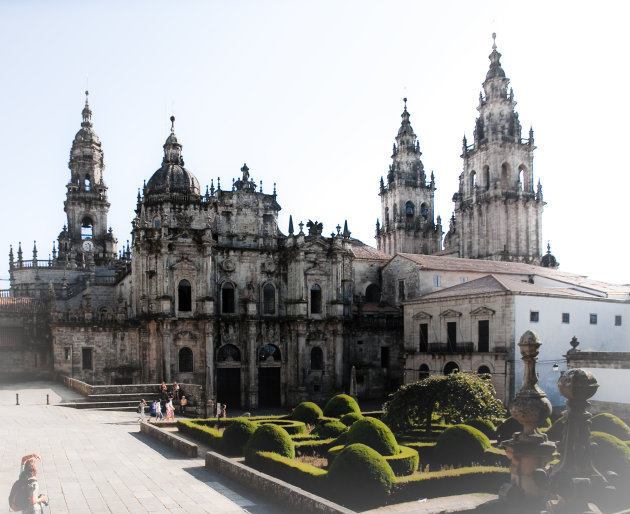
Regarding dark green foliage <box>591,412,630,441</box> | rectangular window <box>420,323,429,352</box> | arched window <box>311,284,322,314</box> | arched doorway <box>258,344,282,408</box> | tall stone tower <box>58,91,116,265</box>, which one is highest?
tall stone tower <box>58,91,116,265</box>

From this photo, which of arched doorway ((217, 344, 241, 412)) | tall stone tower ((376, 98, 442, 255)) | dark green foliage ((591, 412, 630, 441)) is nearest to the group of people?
arched doorway ((217, 344, 241, 412))

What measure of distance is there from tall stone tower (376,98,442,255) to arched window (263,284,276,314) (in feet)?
120

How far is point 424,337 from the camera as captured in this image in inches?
1789

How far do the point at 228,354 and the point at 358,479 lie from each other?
1178 inches

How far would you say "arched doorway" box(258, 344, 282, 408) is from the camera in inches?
1834

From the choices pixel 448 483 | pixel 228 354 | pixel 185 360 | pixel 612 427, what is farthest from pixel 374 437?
pixel 228 354

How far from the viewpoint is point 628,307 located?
42.7 meters

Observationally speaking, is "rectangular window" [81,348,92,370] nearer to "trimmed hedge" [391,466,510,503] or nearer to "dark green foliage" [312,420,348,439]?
"dark green foliage" [312,420,348,439]

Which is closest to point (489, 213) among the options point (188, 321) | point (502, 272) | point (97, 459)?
point (502, 272)

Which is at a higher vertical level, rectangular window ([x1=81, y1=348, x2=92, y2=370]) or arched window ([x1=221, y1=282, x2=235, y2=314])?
arched window ([x1=221, y1=282, x2=235, y2=314])

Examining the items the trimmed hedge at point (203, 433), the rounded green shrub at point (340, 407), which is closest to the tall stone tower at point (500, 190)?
the rounded green shrub at point (340, 407)

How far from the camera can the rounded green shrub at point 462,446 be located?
21406mm

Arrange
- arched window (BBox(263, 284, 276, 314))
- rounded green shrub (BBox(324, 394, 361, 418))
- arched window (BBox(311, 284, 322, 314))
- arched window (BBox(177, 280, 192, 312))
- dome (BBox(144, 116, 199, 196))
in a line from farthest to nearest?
dome (BBox(144, 116, 199, 196))
arched window (BBox(311, 284, 322, 314))
arched window (BBox(263, 284, 276, 314))
arched window (BBox(177, 280, 192, 312))
rounded green shrub (BBox(324, 394, 361, 418))

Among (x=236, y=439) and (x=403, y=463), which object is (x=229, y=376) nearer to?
(x=236, y=439)
